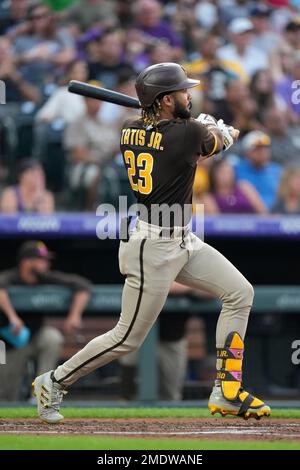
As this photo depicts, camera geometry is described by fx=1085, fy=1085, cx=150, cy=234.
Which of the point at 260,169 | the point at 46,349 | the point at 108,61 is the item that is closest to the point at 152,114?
the point at 46,349

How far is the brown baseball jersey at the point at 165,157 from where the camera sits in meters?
5.45

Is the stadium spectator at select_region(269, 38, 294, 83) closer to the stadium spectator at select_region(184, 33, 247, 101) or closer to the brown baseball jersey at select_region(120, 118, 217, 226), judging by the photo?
the stadium spectator at select_region(184, 33, 247, 101)

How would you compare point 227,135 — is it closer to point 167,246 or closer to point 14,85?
point 167,246

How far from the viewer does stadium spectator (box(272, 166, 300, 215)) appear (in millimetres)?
9844

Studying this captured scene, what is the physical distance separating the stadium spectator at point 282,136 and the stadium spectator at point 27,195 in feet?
7.73

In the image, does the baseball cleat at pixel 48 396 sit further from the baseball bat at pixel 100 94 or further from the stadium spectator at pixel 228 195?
the stadium spectator at pixel 228 195

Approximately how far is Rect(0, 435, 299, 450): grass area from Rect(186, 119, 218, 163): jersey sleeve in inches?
55.9

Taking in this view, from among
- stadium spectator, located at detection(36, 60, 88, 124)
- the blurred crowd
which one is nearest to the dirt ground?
the blurred crowd

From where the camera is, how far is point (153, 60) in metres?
11.2

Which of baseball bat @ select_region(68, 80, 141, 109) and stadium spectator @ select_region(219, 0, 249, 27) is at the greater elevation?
stadium spectator @ select_region(219, 0, 249, 27)

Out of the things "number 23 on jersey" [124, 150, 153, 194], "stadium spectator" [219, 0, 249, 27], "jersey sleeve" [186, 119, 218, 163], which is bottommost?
"number 23 on jersey" [124, 150, 153, 194]

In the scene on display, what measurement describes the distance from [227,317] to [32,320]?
12.9ft

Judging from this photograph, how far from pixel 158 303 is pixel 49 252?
14.8 feet

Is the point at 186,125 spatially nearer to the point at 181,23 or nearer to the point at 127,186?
the point at 127,186
